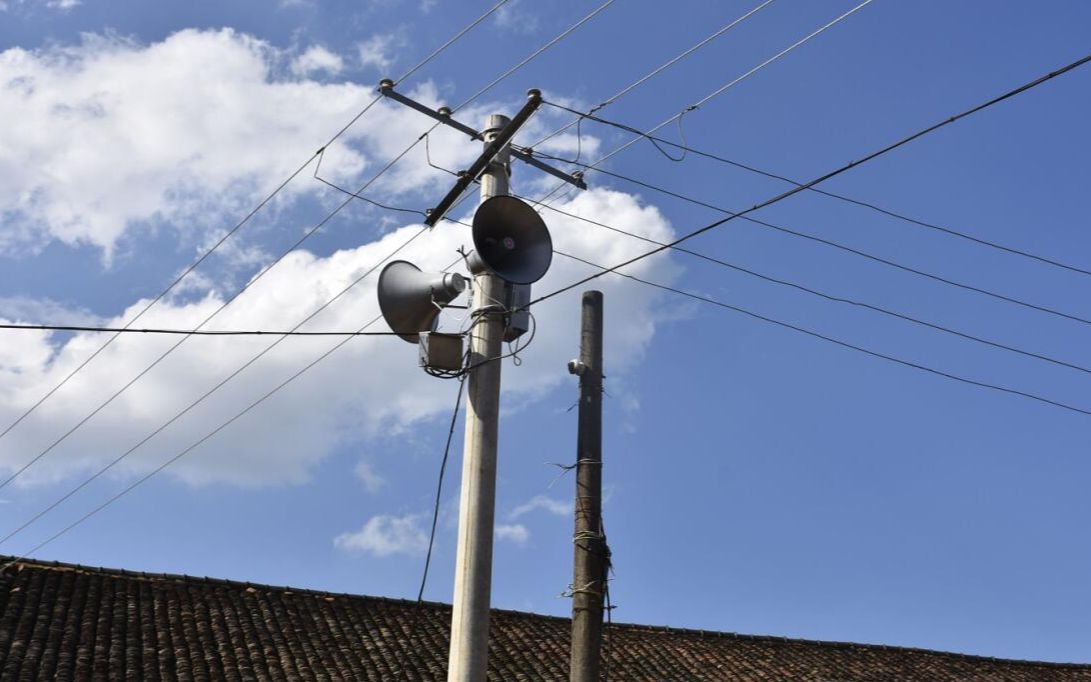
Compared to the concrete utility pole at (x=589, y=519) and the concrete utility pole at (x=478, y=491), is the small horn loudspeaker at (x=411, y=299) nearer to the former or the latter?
the concrete utility pole at (x=478, y=491)

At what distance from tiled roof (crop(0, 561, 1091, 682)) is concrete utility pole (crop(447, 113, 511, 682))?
7457 mm

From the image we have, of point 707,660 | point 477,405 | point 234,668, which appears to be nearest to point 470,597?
A: point 477,405

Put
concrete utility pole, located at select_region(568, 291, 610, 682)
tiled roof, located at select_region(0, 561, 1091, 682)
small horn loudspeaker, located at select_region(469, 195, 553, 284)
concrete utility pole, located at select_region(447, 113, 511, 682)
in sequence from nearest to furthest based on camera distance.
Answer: concrete utility pole, located at select_region(447, 113, 511, 682) < small horn loudspeaker, located at select_region(469, 195, 553, 284) < concrete utility pole, located at select_region(568, 291, 610, 682) < tiled roof, located at select_region(0, 561, 1091, 682)

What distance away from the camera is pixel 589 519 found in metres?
8.54

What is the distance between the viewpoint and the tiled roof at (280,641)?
13633 millimetres

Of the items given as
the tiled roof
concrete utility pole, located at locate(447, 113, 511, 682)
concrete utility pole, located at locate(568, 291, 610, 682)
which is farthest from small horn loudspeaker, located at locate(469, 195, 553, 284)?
the tiled roof

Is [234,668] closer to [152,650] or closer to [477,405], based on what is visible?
[152,650]

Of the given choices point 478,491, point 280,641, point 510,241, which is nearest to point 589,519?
point 478,491

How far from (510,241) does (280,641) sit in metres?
8.82

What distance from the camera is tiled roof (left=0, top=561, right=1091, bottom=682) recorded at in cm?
1363

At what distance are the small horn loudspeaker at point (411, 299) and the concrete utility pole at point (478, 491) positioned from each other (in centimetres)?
37

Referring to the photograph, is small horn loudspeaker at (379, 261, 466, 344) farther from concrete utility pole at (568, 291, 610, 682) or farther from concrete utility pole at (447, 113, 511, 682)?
concrete utility pole at (568, 291, 610, 682)

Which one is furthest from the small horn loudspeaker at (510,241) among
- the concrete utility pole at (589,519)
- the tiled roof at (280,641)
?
the tiled roof at (280,641)

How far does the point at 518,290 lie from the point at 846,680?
12801mm
